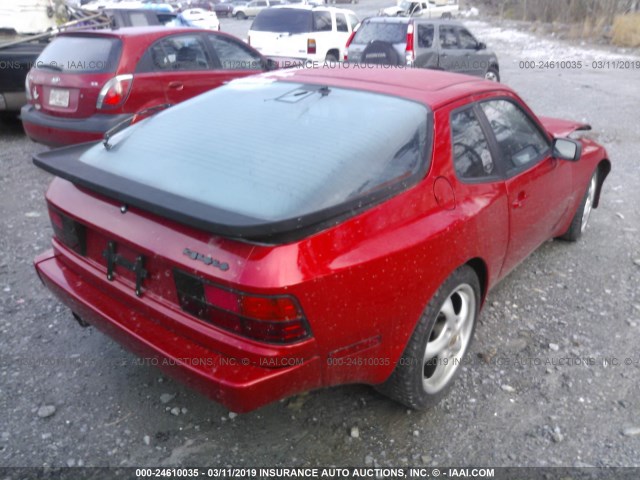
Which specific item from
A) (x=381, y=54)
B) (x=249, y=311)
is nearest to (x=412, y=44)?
(x=381, y=54)

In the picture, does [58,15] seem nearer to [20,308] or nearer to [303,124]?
[20,308]

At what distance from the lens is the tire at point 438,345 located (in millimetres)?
2396

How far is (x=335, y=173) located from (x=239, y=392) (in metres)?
0.91

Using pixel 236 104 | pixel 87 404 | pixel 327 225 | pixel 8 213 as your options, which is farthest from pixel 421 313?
pixel 8 213

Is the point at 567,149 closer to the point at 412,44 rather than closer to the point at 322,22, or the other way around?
the point at 412,44

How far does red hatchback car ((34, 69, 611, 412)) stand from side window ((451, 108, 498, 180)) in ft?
0.04

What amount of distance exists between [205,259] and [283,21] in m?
11.2

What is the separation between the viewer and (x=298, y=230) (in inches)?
74.7

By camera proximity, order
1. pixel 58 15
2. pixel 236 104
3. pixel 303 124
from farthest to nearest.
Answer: pixel 58 15 < pixel 236 104 < pixel 303 124

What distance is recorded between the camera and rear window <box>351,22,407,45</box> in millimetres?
10141

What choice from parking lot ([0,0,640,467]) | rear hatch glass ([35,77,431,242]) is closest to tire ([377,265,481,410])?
parking lot ([0,0,640,467])

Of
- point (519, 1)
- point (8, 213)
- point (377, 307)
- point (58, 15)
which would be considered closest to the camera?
point (377, 307)

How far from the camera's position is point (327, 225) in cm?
198

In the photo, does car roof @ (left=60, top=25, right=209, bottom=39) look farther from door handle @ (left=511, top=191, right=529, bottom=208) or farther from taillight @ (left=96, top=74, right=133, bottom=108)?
door handle @ (left=511, top=191, right=529, bottom=208)
